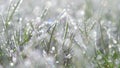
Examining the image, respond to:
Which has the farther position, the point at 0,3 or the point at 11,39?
the point at 0,3

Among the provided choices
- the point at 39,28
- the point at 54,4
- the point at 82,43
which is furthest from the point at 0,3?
the point at 82,43

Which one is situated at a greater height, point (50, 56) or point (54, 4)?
point (54, 4)

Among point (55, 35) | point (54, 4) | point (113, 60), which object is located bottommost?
point (113, 60)

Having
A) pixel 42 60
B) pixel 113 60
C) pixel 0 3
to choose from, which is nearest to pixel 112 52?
pixel 113 60

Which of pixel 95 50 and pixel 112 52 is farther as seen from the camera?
pixel 112 52

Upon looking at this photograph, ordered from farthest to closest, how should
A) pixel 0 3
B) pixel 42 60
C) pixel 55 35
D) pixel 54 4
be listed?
pixel 54 4 → pixel 0 3 → pixel 55 35 → pixel 42 60

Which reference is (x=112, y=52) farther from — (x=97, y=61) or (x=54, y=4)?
(x=54, y=4)

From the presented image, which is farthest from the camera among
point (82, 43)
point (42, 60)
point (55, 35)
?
point (55, 35)

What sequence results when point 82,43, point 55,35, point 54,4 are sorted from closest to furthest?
point 82,43 → point 55,35 → point 54,4

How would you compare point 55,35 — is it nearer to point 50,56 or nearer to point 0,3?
point 50,56
